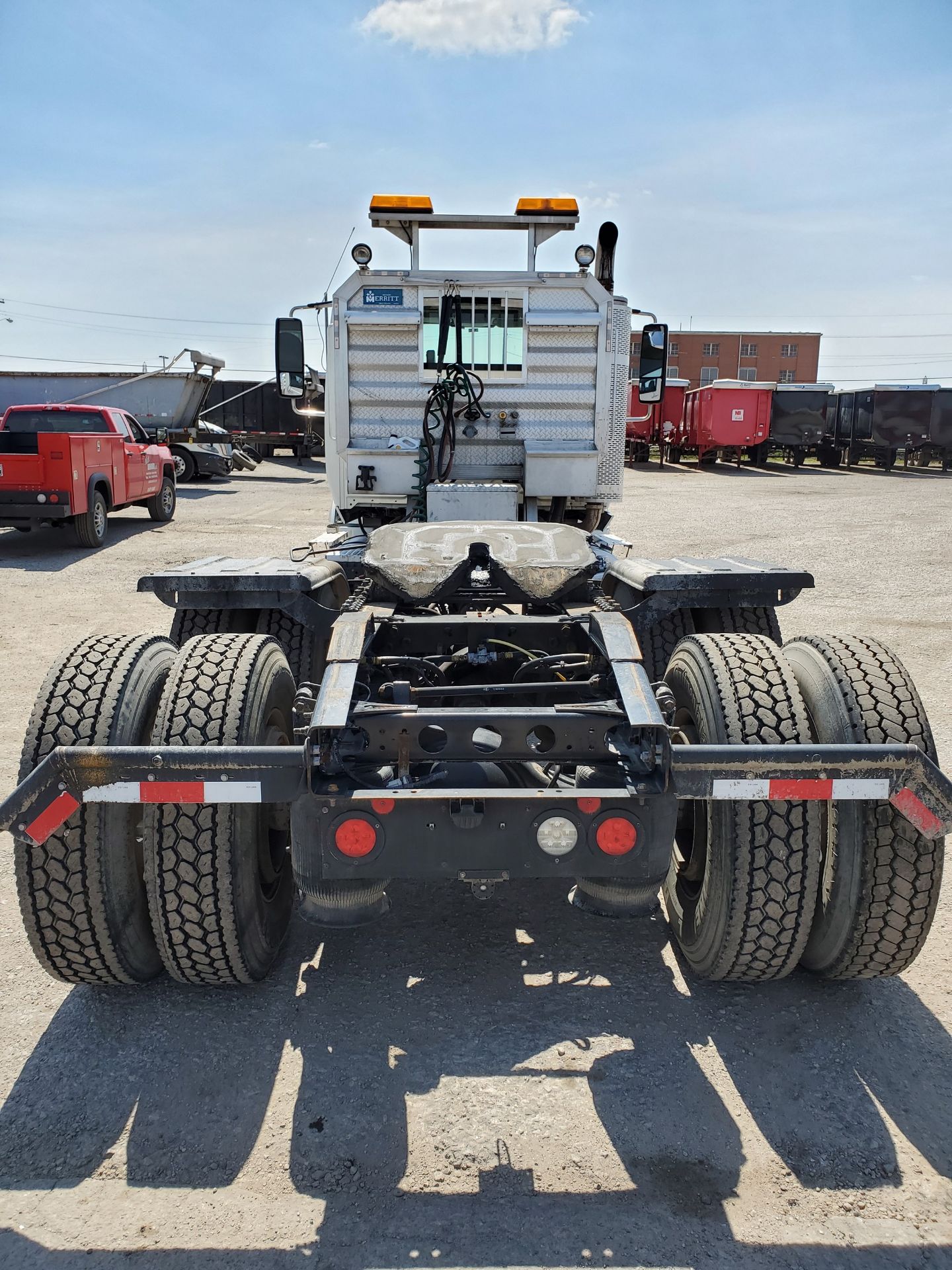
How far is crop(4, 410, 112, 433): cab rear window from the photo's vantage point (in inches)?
555

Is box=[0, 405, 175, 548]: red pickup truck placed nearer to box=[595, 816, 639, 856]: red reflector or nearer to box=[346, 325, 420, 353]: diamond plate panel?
box=[346, 325, 420, 353]: diamond plate panel

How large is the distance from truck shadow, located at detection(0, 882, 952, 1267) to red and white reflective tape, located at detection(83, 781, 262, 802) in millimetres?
874

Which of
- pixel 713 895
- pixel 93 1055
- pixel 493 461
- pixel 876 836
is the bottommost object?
pixel 93 1055

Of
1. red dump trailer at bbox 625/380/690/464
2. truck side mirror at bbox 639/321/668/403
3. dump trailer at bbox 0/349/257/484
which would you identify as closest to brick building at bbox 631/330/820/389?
red dump trailer at bbox 625/380/690/464

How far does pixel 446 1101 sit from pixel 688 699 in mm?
→ 1509

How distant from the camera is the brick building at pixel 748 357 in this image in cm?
7006

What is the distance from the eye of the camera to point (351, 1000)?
3.17 m

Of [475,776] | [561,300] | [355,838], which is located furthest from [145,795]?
[561,300]

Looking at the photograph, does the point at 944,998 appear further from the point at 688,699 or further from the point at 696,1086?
the point at 688,699

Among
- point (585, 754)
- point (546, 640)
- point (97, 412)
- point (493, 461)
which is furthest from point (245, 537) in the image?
point (585, 754)

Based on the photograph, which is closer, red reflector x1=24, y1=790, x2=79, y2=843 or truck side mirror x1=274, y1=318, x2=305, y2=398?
red reflector x1=24, y1=790, x2=79, y2=843

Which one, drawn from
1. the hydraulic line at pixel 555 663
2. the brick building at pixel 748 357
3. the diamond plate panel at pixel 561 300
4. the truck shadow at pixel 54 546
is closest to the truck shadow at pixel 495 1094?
the hydraulic line at pixel 555 663

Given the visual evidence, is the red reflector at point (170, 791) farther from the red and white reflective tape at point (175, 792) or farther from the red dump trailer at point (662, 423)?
the red dump trailer at point (662, 423)

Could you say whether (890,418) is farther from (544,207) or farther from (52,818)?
(52,818)
